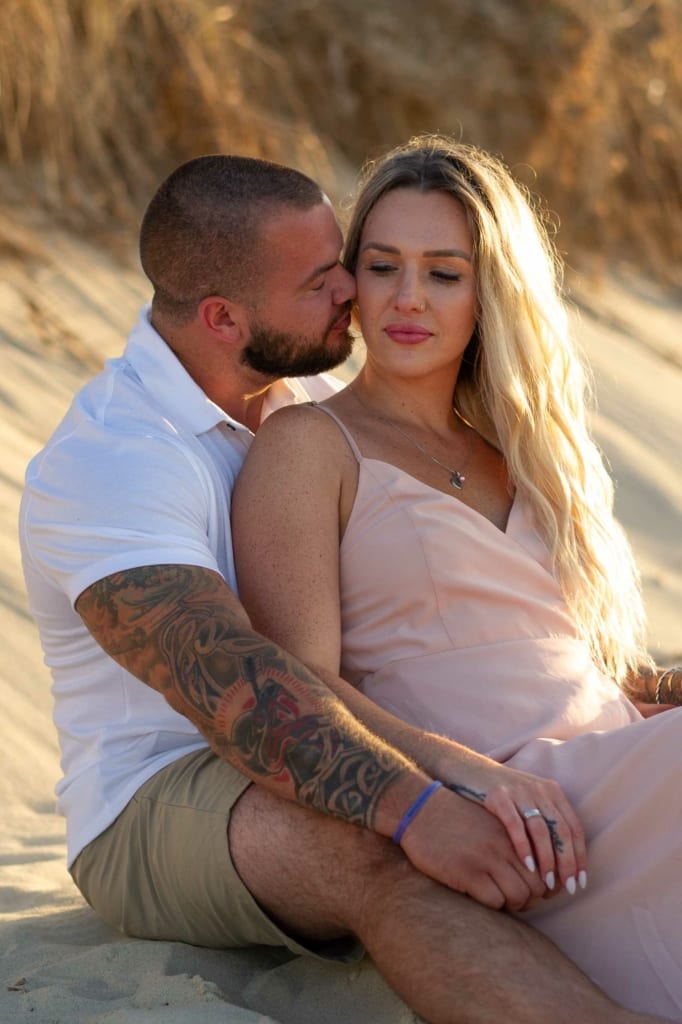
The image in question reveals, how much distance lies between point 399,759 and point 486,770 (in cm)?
16

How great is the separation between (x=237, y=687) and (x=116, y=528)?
15.6 inches

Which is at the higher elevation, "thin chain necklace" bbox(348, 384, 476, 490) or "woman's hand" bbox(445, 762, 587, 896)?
"thin chain necklace" bbox(348, 384, 476, 490)

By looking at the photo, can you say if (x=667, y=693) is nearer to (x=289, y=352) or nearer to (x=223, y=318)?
(x=289, y=352)

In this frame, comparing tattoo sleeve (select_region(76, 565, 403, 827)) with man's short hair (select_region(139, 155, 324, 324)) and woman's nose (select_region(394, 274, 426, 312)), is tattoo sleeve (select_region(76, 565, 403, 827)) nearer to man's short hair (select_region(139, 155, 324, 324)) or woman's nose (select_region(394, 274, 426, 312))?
woman's nose (select_region(394, 274, 426, 312))

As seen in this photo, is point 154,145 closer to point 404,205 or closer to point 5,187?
point 5,187

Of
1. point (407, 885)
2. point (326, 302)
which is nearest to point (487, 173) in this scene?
point (326, 302)

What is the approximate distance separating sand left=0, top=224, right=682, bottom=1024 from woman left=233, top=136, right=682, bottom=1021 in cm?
47

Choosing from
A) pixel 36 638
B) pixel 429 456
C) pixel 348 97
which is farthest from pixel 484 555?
pixel 348 97

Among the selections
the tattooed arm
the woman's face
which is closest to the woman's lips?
the woman's face

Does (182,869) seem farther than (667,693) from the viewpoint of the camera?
No

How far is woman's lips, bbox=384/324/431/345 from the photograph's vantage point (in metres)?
3.41

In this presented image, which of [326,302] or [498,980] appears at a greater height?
[326,302]

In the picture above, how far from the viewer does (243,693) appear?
9.28 ft

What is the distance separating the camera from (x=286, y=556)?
3092 mm
